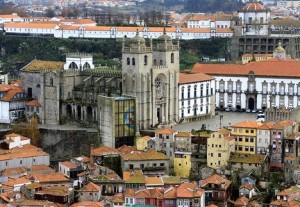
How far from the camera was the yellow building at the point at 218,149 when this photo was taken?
4816 cm

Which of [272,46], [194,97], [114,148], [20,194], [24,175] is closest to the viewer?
[20,194]

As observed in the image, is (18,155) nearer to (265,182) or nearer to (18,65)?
(265,182)

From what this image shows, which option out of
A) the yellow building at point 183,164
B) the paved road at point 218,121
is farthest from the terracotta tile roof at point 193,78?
the yellow building at point 183,164

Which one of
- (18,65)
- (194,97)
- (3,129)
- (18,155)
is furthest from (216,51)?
(18,155)

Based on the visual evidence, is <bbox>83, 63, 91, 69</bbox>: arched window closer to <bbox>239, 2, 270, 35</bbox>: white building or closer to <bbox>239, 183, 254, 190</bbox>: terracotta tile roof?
<bbox>239, 183, 254, 190</bbox>: terracotta tile roof

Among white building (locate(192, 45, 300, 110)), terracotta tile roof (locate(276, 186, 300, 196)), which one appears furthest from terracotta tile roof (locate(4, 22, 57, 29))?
terracotta tile roof (locate(276, 186, 300, 196))

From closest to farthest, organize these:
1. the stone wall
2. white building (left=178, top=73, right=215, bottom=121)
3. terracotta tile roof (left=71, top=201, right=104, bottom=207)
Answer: terracotta tile roof (left=71, top=201, right=104, bottom=207), the stone wall, white building (left=178, top=73, right=215, bottom=121)

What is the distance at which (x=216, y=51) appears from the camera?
9469 centimetres

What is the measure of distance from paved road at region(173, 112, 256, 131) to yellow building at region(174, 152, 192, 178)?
6597 millimetres

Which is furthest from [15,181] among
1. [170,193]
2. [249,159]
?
[249,159]

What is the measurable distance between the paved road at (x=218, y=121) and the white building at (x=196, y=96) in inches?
30.9

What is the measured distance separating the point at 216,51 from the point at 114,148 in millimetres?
44365

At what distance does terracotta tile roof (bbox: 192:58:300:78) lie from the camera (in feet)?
210

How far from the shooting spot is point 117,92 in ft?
185
